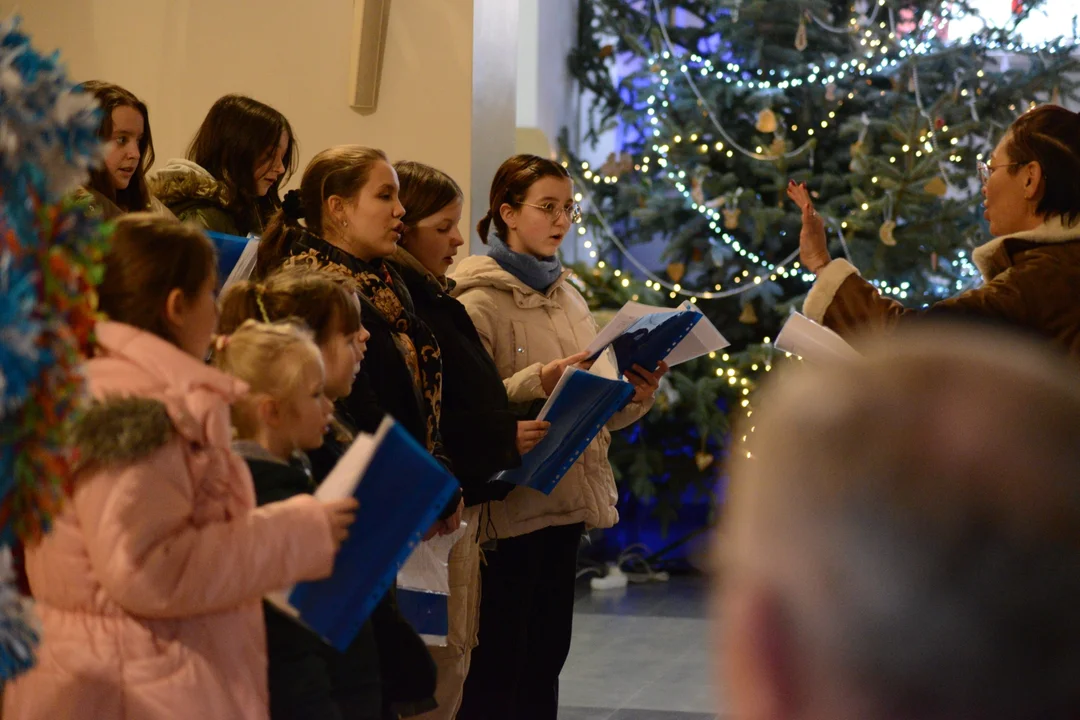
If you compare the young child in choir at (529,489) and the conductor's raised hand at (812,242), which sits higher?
the conductor's raised hand at (812,242)

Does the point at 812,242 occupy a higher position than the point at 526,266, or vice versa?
the point at 812,242

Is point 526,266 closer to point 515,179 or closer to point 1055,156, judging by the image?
point 515,179

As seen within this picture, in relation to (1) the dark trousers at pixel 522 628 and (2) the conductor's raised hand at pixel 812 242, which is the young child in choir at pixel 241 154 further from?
(2) the conductor's raised hand at pixel 812 242

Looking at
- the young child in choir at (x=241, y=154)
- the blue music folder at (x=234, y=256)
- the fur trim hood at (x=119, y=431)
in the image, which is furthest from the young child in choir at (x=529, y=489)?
the fur trim hood at (x=119, y=431)

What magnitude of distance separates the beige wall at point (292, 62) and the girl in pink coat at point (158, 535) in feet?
9.61

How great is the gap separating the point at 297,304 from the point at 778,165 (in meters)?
5.13

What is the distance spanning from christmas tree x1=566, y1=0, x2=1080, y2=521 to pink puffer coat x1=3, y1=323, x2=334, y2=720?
16.5ft

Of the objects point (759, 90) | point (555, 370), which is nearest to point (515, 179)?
point (555, 370)

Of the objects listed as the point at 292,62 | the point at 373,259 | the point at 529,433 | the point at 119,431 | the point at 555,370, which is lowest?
the point at 529,433

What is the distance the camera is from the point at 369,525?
1976 millimetres

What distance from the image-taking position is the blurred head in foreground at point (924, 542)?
0.67 m

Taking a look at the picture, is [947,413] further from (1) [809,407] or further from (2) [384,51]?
(2) [384,51]

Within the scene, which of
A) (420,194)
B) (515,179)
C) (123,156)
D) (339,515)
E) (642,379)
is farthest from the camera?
(515,179)

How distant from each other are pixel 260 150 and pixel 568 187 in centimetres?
84
